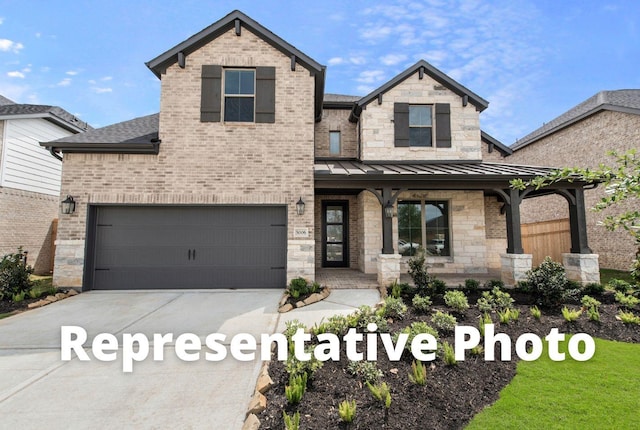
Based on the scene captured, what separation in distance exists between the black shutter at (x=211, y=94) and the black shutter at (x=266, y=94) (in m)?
1.10

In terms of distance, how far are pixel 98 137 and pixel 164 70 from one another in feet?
8.76

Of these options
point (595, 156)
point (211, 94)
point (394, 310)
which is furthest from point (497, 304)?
point (595, 156)

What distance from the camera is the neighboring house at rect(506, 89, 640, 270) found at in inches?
446

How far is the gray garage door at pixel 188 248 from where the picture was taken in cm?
824

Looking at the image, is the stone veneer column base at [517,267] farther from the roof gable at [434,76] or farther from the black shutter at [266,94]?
the black shutter at [266,94]

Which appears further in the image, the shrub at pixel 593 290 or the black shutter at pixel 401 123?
the black shutter at pixel 401 123

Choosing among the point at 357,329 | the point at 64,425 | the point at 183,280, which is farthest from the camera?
the point at 183,280

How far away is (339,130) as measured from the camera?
11969 mm

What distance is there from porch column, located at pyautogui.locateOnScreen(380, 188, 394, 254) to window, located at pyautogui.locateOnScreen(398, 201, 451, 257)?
2.29 meters

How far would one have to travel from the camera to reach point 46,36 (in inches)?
361

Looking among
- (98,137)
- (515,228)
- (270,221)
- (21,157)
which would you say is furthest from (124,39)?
(515,228)

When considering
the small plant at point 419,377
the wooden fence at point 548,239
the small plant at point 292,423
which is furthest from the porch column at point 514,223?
the small plant at point 292,423

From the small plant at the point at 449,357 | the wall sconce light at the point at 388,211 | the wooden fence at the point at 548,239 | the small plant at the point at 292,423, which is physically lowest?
the small plant at the point at 292,423

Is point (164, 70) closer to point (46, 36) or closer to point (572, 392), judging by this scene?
point (46, 36)
